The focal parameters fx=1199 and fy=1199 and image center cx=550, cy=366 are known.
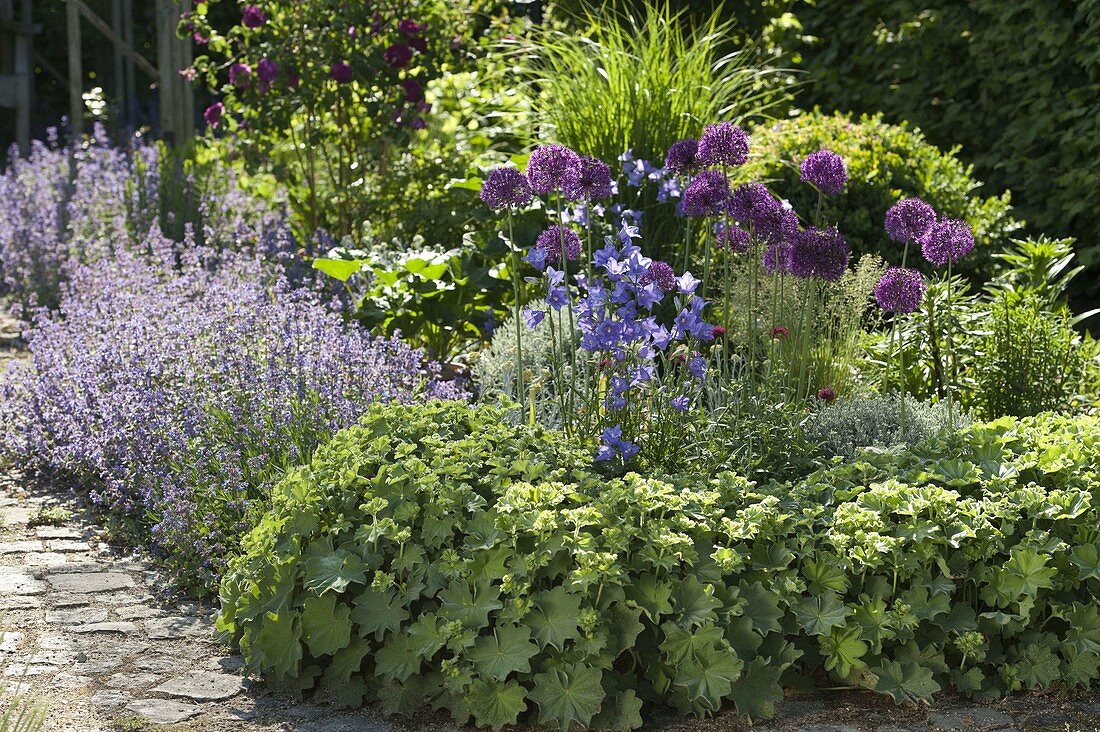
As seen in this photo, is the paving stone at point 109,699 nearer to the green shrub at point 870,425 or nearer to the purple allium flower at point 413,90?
the green shrub at point 870,425

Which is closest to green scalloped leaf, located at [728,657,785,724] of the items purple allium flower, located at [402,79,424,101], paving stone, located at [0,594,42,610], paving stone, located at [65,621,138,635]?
paving stone, located at [65,621,138,635]

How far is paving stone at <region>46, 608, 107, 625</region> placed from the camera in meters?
3.38

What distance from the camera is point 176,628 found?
3375 millimetres

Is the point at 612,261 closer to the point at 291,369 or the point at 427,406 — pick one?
the point at 427,406

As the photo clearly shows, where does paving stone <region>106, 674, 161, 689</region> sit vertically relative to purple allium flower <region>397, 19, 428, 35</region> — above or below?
below

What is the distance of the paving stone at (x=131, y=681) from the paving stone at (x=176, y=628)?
0.24m

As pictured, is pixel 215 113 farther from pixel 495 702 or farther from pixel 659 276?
pixel 495 702

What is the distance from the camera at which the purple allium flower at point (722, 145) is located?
3695mm

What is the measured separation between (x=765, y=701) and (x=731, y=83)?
150 inches

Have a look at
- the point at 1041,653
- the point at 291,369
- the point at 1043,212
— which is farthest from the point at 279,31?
the point at 1041,653

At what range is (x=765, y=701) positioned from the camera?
2.81 m

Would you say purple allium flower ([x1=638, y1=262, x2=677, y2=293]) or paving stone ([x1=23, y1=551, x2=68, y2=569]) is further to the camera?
paving stone ([x1=23, y1=551, x2=68, y2=569])

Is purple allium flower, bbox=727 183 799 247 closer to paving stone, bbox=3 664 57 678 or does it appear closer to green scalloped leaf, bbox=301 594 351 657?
green scalloped leaf, bbox=301 594 351 657

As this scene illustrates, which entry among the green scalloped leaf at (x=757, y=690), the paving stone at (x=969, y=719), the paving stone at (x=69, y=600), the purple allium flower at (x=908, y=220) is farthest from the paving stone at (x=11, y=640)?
the purple allium flower at (x=908, y=220)
